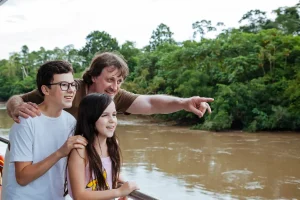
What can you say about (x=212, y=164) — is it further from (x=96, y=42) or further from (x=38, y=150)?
(x=96, y=42)

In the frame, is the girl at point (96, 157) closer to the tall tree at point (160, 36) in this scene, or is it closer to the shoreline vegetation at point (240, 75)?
the shoreline vegetation at point (240, 75)

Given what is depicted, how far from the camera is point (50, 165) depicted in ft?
3.05

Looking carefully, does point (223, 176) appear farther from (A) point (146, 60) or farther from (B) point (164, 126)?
(A) point (146, 60)

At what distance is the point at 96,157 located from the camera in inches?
37.9

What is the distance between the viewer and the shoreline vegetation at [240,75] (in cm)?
1773

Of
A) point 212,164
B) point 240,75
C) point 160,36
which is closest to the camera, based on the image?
point 212,164

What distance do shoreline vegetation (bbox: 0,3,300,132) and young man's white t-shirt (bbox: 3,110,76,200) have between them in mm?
14817

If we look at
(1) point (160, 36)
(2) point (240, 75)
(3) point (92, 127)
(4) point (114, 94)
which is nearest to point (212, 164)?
(2) point (240, 75)

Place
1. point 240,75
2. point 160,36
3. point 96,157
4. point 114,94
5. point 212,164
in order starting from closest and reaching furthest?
point 96,157 → point 114,94 → point 212,164 → point 240,75 → point 160,36

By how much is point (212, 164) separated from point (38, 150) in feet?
40.8

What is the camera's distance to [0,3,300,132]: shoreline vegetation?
17.7m

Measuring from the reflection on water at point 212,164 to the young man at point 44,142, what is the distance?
28.5ft

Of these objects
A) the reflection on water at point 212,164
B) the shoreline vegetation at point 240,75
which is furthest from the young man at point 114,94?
the shoreline vegetation at point 240,75

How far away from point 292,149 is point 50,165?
48.0 feet
